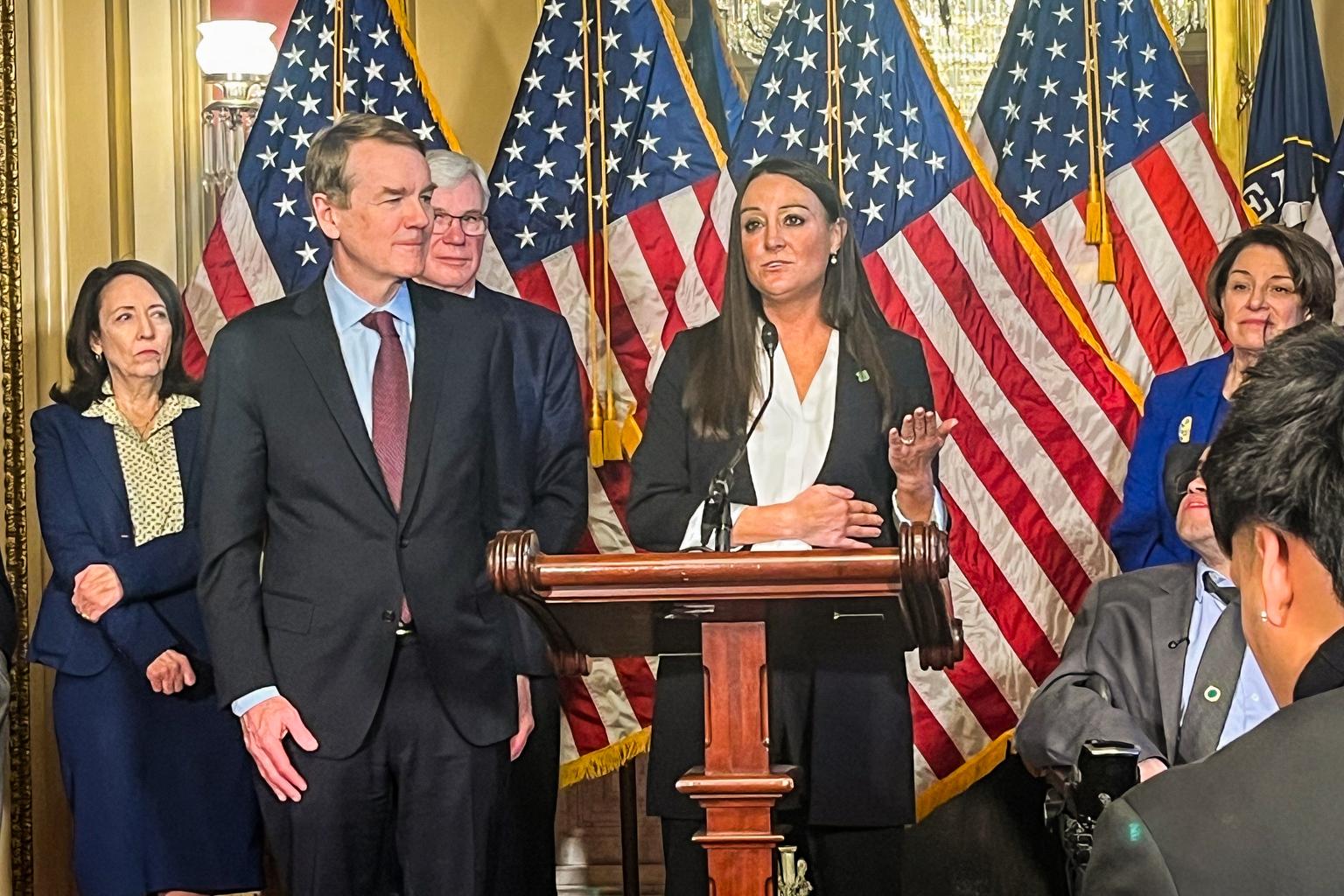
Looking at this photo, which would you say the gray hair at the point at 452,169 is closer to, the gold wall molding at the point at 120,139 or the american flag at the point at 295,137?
the american flag at the point at 295,137

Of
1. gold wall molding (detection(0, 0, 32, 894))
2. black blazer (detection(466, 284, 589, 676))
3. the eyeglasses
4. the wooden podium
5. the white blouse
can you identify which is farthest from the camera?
gold wall molding (detection(0, 0, 32, 894))

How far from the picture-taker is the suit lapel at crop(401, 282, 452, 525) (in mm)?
3188

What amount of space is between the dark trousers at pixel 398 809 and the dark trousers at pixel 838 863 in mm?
336

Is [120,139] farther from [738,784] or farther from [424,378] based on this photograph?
[738,784]

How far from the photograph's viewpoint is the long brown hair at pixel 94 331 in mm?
4191

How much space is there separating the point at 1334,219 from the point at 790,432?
1.74 metres

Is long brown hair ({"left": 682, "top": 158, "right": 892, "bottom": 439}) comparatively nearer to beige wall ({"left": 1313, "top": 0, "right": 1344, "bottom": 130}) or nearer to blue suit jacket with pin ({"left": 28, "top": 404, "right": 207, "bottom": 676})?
blue suit jacket with pin ({"left": 28, "top": 404, "right": 207, "bottom": 676})

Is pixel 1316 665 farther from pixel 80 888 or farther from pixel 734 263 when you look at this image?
pixel 80 888

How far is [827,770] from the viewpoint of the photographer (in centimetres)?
323

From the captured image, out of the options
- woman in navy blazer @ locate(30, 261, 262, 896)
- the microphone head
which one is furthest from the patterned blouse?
the microphone head

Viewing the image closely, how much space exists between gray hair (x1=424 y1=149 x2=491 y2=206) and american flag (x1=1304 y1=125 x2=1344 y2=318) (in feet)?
6.56

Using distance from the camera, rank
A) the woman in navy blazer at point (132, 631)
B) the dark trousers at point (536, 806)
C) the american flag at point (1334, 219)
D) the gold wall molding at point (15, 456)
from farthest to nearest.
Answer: the gold wall molding at point (15, 456) → the american flag at point (1334, 219) → the woman in navy blazer at point (132, 631) → the dark trousers at point (536, 806)

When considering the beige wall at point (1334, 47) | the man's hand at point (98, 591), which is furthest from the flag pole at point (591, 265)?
the beige wall at point (1334, 47)

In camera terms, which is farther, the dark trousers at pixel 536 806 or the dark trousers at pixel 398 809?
the dark trousers at pixel 536 806
